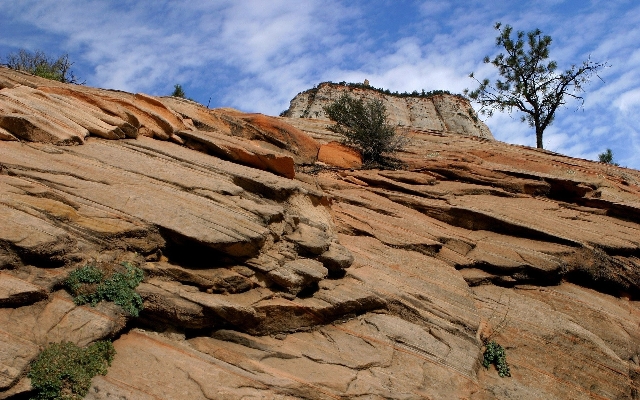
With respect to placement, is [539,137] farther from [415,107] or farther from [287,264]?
[287,264]

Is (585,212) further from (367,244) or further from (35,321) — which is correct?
(35,321)

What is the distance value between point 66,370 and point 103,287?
1.33 meters

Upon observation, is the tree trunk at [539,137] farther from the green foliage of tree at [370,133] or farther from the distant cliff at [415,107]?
the distant cliff at [415,107]

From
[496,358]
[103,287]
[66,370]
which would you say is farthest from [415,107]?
[66,370]

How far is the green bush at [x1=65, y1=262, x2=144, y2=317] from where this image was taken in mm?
6059

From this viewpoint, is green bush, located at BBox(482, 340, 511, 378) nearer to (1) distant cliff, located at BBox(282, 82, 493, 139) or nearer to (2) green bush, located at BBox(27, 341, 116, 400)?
(2) green bush, located at BBox(27, 341, 116, 400)

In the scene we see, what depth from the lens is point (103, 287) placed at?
6211 millimetres

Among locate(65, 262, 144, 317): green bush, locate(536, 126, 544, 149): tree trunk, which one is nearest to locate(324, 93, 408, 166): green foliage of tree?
locate(65, 262, 144, 317): green bush

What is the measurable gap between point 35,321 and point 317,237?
526cm

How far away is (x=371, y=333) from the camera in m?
8.34

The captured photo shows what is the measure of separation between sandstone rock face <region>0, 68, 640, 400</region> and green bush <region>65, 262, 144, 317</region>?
Result: 149 mm

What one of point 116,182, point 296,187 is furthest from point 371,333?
point 116,182

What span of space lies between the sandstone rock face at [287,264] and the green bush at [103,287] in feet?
0.49

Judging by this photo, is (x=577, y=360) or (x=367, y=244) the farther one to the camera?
(x=367, y=244)
